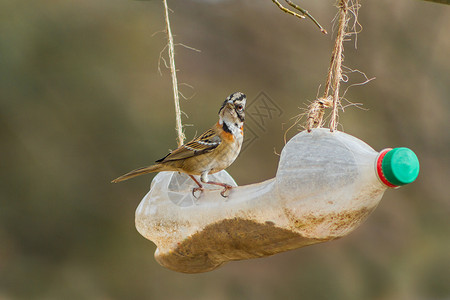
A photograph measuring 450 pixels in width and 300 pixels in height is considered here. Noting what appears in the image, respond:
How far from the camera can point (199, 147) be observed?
1.78 metres

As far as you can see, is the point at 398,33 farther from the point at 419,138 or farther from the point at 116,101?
the point at 116,101

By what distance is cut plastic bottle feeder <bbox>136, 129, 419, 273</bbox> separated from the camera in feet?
4.24

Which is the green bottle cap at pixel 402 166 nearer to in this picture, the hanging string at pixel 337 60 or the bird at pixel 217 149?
the hanging string at pixel 337 60

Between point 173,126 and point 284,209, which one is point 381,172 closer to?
point 284,209

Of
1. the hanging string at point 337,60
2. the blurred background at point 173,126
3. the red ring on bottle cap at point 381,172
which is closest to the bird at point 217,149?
the hanging string at point 337,60

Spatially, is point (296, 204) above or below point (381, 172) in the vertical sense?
below

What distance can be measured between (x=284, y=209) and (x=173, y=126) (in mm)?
3515

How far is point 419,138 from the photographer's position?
186 inches

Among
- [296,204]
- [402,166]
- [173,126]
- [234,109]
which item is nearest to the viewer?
[402,166]

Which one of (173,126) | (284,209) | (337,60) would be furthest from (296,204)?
(173,126)

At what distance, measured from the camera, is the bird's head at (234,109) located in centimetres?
167

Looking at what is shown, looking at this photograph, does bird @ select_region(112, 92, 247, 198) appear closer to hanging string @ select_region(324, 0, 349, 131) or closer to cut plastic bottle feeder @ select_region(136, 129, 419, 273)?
cut plastic bottle feeder @ select_region(136, 129, 419, 273)

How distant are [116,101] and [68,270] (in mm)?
1516

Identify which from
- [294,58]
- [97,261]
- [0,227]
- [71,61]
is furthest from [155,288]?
[294,58]
